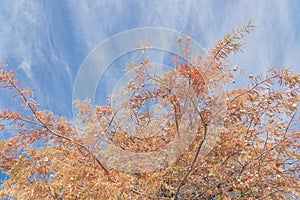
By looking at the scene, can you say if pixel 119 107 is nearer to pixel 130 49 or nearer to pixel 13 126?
pixel 130 49

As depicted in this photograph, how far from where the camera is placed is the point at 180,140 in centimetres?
290

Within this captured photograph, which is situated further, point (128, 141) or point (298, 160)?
point (128, 141)

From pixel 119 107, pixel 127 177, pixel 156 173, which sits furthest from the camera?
pixel 119 107

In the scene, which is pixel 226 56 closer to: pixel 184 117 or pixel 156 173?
pixel 184 117

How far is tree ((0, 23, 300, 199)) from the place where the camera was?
266cm

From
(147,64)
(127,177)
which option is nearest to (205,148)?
(127,177)

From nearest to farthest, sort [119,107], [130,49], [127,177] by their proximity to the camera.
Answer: [127,177]
[130,49]
[119,107]

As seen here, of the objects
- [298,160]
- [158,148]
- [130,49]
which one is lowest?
[158,148]

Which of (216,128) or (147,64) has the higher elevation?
(147,64)

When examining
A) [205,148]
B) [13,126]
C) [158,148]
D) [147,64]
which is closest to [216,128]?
[205,148]

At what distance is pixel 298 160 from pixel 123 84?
2.06 metres

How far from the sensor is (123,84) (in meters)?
3.21

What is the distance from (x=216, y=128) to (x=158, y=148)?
65cm

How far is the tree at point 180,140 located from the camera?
2664 mm
